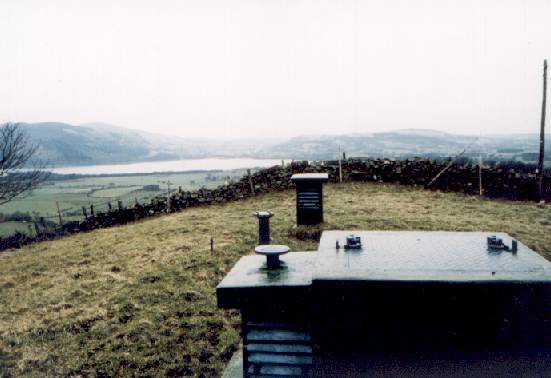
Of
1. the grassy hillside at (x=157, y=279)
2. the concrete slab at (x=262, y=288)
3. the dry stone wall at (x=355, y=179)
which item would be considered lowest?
the grassy hillside at (x=157, y=279)

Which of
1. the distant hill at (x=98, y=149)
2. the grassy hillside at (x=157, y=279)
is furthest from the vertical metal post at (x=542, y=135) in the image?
the distant hill at (x=98, y=149)

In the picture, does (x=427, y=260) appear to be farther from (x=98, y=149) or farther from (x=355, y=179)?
(x=98, y=149)

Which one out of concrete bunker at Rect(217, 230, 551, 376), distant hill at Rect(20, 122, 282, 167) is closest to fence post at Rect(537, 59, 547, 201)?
concrete bunker at Rect(217, 230, 551, 376)

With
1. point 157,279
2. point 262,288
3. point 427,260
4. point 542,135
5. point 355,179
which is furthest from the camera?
point 355,179

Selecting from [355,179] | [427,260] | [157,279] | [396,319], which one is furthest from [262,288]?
[355,179]

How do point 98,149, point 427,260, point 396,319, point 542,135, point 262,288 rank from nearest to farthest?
point 396,319 < point 262,288 < point 427,260 < point 542,135 < point 98,149

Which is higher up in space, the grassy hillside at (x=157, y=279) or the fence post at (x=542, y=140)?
the fence post at (x=542, y=140)

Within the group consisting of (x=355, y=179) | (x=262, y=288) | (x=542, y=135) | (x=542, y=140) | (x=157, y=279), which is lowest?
(x=157, y=279)

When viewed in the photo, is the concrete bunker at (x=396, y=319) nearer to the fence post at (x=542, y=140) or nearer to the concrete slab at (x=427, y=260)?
the concrete slab at (x=427, y=260)

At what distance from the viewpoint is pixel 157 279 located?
8.40 metres

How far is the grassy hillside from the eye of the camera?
555 centimetres

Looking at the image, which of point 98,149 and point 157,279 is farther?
point 98,149

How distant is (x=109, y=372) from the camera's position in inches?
202

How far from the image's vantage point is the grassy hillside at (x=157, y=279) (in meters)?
5.55
